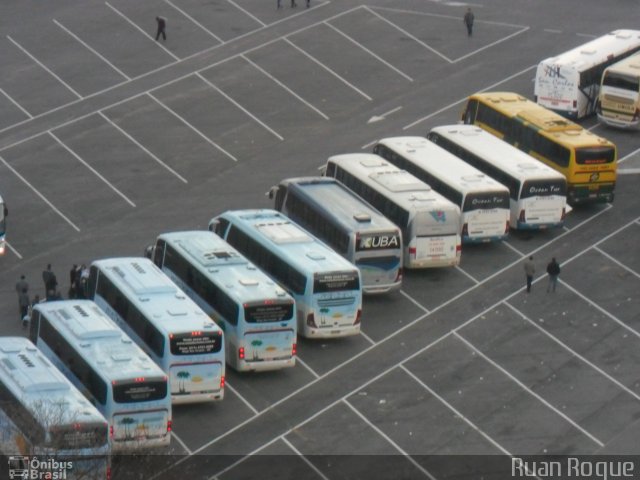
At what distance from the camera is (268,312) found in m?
61.3

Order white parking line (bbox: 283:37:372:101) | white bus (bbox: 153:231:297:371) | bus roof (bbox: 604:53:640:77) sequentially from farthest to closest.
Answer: white parking line (bbox: 283:37:372:101) → bus roof (bbox: 604:53:640:77) → white bus (bbox: 153:231:297:371)

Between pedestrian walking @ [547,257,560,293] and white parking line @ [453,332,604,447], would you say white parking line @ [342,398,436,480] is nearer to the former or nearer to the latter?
white parking line @ [453,332,604,447]

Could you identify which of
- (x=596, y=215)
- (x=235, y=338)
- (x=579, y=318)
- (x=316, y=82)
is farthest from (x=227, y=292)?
(x=316, y=82)

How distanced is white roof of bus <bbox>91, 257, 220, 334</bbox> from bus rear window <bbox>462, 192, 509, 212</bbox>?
13755 millimetres

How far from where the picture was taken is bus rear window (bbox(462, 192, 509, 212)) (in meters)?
71.7

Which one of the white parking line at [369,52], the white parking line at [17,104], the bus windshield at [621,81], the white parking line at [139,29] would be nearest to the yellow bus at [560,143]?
the bus windshield at [621,81]

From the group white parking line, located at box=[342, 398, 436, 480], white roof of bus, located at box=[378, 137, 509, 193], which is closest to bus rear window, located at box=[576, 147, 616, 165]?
white roof of bus, located at box=[378, 137, 509, 193]

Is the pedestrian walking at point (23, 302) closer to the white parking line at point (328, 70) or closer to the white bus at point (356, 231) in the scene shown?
the white bus at point (356, 231)

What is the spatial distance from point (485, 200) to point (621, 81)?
16.7m

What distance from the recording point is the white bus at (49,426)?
171 ft

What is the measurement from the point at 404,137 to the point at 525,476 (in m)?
22.6

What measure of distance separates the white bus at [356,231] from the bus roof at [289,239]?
1290mm

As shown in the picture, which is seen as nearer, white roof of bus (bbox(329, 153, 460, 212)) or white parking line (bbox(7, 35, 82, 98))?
white roof of bus (bbox(329, 153, 460, 212))

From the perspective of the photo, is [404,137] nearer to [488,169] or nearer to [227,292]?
[488,169]
